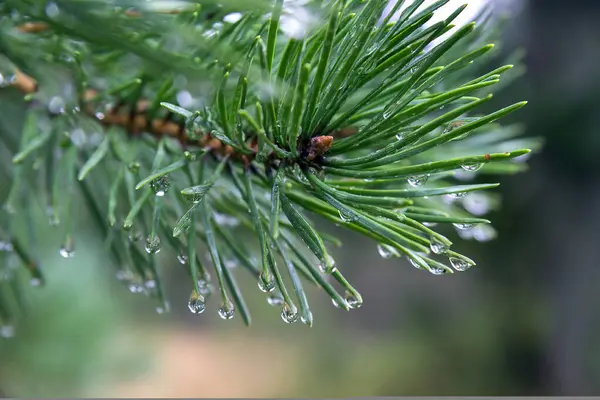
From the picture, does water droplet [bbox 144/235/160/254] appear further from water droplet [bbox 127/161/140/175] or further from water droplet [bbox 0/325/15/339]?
water droplet [bbox 0/325/15/339]

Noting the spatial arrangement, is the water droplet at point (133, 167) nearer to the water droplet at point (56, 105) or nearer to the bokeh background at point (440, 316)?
the water droplet at point (56, 105)

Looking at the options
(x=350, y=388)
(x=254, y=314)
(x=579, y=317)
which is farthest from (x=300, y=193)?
(x=254, y=314)

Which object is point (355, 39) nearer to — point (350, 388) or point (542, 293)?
point (542, 293)

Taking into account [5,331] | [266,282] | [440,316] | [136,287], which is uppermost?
[266,282]

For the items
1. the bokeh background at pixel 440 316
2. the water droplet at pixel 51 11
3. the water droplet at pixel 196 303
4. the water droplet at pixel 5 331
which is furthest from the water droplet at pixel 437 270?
the bokeh background at pixel 440 316

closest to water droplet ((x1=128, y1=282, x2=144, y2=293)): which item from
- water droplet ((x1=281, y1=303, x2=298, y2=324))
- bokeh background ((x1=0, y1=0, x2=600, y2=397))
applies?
water droplet ((x1=281, y1=303, x2=298, y2=324))

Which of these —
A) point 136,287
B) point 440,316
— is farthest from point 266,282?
point 440,316

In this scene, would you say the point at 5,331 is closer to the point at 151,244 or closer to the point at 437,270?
the point at 151,244
